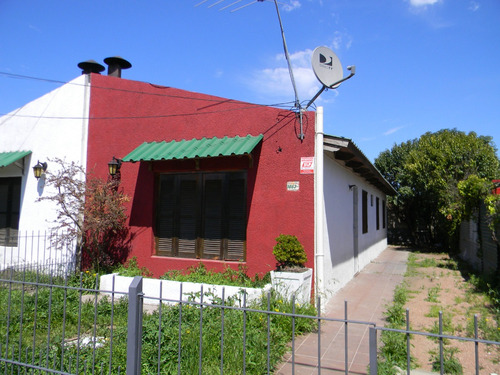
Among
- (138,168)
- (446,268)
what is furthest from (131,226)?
(446,268)

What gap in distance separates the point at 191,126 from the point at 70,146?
330 cm

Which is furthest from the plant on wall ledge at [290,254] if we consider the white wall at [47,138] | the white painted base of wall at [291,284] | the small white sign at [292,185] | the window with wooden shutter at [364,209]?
the window with wooden shutter at [364,209]

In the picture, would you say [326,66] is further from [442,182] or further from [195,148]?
[442,182]

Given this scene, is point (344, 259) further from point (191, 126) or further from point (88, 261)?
point (88, 261)

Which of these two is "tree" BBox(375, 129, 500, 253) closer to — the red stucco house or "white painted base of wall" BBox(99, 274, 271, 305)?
the red stucco house

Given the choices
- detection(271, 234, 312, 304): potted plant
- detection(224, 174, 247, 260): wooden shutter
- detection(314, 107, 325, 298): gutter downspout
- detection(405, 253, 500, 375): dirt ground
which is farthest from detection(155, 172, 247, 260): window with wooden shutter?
Answer: detection(405, 253, 500, 375): dirt ground

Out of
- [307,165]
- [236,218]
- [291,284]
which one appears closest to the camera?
[291,284]

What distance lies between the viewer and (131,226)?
7.91 m

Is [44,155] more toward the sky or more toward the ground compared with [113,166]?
more toward the sky

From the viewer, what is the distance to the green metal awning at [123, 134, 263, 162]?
6445 millimetres

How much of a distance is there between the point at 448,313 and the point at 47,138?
381 inches

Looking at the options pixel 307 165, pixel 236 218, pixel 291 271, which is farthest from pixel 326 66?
pixel 291 271

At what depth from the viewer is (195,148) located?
6.97 metres

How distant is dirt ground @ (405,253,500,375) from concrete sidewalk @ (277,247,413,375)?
52cm
